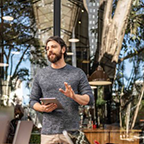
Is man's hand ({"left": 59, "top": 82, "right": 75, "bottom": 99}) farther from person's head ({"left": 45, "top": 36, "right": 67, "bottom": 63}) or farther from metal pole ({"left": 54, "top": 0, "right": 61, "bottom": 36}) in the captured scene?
metal pole ({"left": 54, "top": 0, "right": 61, "bottom": 36})

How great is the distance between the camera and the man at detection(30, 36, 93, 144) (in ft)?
7.97

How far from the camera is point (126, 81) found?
5.65m

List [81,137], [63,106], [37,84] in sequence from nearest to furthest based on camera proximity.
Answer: [81,137] < [63,106] < [37,84]

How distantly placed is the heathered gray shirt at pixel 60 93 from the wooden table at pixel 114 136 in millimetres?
3110

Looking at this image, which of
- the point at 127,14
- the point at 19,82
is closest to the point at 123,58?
the point at 127,14

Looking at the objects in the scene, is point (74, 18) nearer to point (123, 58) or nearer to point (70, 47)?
point (70, 47)

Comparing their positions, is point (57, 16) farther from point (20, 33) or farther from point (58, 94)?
point (58, 94)

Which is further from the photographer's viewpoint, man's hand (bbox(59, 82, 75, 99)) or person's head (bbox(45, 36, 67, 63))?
person's head (bbox(45, 36, 67, 63))

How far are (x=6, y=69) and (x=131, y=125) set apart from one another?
95.6 inches

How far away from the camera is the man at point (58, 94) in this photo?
2.43 m

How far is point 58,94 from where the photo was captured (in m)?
2.49

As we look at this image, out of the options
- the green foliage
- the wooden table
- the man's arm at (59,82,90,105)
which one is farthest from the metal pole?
the man's arm at (59,82,90,105)

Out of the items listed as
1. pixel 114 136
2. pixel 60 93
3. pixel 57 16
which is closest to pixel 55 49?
pixel 60 93

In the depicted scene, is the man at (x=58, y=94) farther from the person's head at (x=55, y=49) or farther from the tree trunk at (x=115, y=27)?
the tree trunk at (x=115, y=27)
